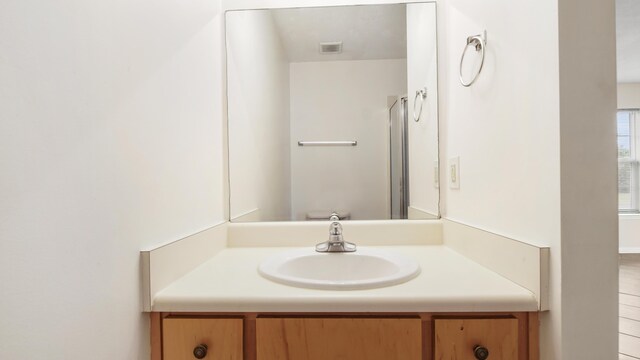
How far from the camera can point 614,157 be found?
0.61 meters

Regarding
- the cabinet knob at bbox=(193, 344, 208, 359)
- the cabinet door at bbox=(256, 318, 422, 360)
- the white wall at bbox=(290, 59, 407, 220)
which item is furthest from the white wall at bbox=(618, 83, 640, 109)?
the cabinet knob at bbox=(193, 344, 208, 359)

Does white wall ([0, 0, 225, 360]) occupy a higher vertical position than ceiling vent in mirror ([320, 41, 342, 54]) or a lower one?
lower

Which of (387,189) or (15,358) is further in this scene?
(387,189)

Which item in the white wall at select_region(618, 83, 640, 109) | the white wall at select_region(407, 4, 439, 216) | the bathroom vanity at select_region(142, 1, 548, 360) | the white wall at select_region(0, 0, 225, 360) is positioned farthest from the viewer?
the white wall at select_region(618, 83, 640, 109)

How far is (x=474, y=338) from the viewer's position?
0.69m

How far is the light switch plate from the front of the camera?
3.55 feet

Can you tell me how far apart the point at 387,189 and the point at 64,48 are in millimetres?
1110

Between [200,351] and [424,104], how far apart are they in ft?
3.90

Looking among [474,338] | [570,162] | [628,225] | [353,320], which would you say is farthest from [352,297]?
[628,225]

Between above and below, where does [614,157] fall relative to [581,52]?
below

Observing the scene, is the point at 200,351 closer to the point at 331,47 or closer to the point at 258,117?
the point at 258,117

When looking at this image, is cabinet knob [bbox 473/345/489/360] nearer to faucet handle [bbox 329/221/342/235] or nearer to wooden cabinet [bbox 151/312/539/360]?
wooden cabinet [bbox 151/312/539/360]


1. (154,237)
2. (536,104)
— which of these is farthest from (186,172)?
(536,104)

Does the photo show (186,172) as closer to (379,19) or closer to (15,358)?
(15,358)
